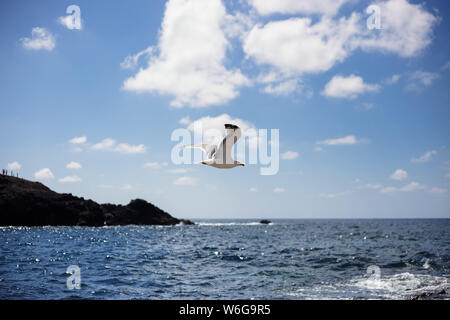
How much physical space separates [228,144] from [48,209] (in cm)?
11923

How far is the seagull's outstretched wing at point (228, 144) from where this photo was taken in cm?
914

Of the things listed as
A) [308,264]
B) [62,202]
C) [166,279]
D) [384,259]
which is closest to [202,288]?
[166,279]

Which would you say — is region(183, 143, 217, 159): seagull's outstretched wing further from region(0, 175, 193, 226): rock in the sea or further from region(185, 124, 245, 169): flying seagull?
region(0, 175, 193, 226): rock in the sea

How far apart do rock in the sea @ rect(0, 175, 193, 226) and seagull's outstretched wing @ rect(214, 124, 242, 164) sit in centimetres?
11697

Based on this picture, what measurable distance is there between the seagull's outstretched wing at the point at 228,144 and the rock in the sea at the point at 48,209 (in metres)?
117

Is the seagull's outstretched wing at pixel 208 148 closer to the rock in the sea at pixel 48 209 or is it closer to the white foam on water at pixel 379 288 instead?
the white foam on water at pixel 379 288

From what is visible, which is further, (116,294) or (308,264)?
(308,264)

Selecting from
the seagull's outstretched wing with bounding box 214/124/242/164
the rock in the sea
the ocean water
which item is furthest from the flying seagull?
the rock in the sea

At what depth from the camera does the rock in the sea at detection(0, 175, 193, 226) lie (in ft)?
350

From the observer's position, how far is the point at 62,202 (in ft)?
384

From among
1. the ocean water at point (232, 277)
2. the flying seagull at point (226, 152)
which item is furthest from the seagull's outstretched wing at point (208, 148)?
the ocean water at point (232, 277)
